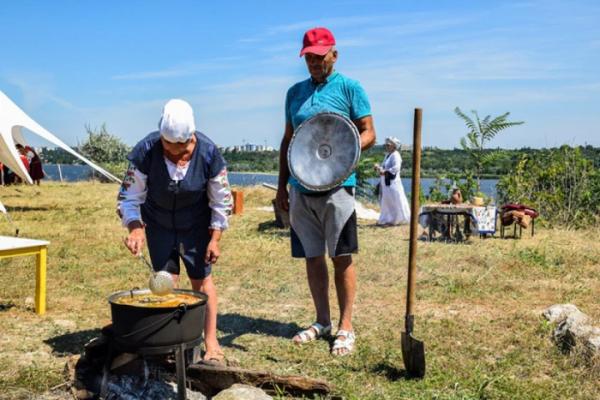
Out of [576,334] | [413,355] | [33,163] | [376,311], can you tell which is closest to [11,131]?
[33,163]

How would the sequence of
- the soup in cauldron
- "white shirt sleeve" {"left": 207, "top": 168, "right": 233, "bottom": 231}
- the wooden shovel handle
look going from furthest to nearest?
the wooden shovel handle → "white shirt sleeve" {"left": 207, "top": 168, "right": 233, "bottom": 231} → the soup in cauldron

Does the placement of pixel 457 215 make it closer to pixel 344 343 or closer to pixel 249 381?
pixel 344 343

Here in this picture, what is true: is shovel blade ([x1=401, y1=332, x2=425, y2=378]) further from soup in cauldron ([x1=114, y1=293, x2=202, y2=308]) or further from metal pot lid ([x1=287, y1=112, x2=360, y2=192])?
soup in cauldron ([x1=114, y1=293, x2=202, y2=308])

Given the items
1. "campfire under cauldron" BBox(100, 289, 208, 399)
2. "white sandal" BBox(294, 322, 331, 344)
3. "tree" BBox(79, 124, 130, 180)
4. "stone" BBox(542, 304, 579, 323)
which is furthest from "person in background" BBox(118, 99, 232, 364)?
"tree" BBox(79, 124, 130, 180)

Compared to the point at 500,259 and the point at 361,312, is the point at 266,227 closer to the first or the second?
the point at 500,259

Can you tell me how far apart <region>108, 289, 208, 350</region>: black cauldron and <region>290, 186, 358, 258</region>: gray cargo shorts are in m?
1.51

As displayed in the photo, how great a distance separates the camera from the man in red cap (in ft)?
14.4

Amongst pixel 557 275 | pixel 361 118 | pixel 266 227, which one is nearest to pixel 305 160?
pixel 361 118

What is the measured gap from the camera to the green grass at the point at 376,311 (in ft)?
13.0

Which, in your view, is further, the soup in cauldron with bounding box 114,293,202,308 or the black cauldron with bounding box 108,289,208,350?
the soup in cauldron with bounding box 114,293,202,308

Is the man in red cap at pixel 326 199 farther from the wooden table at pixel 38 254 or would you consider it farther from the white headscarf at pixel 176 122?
the wooden table at pixel 38 254

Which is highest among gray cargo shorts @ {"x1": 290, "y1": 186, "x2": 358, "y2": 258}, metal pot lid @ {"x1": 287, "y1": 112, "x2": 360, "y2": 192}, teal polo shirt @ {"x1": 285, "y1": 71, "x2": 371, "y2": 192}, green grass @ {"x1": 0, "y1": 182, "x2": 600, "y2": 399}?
teal polo shirt @ {"x1": 285, "y1": 71, "x2": 371, "y2": 192}

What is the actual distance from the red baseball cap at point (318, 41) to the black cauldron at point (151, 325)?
1.93 metres

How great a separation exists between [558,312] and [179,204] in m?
3.14
